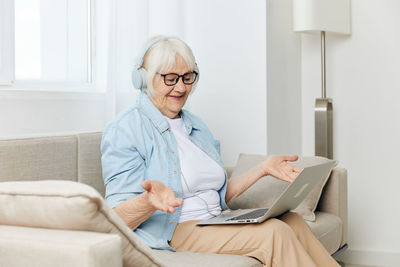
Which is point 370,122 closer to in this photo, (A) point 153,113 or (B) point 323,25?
(B) point 323,25

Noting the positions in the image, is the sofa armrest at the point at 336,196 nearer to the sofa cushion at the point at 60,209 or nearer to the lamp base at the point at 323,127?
the lamp base at the point at 323,127

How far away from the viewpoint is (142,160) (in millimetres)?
2070

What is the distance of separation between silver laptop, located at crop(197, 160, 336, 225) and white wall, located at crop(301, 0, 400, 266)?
4.66ft

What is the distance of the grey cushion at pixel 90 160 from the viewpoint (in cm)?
224

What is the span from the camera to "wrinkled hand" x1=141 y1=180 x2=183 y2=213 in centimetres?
159

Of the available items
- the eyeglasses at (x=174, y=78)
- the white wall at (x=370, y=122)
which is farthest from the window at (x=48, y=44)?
the white wall at (x=370, y=122)

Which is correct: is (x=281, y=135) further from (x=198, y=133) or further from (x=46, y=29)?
(x=46, y=29)

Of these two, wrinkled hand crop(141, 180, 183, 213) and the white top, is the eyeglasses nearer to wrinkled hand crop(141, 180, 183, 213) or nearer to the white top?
the white top

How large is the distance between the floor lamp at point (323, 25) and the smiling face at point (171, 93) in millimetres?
1305

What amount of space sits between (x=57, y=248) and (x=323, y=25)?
2.63 m

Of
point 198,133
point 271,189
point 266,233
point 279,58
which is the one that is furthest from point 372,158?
point 266,233

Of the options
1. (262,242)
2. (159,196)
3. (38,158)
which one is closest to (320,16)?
(262,242)

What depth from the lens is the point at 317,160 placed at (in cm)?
279

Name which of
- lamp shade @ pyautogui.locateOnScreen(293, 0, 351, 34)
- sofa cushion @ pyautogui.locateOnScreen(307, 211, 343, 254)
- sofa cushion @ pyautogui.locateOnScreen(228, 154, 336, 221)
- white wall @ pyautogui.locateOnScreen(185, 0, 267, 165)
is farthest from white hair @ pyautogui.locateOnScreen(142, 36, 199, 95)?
lamp shade @ pyautogui.locateOnScreen(293, 0, 351, 34)
